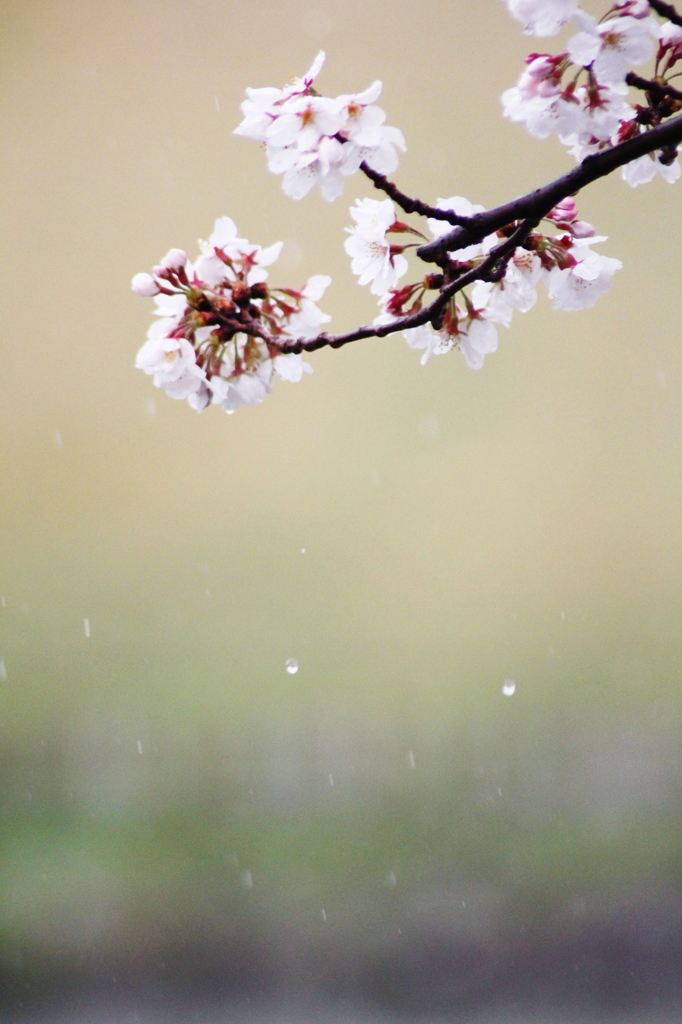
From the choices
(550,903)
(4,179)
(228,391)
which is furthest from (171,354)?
(4,179)

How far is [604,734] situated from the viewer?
6.74ft

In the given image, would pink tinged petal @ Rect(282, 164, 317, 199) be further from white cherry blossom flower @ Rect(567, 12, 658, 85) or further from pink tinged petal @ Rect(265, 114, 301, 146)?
white cherry blossom flower @ Rect(567, 12, 658, 85)

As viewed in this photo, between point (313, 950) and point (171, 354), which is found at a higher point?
point (171, 354)

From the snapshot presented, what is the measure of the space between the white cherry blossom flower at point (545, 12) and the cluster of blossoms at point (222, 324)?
0.71ft

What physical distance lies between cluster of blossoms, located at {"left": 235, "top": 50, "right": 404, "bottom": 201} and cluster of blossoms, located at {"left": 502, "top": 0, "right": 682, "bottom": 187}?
8 cm

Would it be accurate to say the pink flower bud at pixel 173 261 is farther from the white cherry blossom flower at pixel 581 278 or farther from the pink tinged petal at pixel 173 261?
the white cherry blossom flower at pixel 581 278

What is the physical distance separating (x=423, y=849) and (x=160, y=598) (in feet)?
3.11

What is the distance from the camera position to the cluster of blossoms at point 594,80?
416mm

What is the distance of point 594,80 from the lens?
452 millimetres

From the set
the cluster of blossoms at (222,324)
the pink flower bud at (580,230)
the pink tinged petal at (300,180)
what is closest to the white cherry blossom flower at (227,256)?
the cluster of blossoms at (222,324)

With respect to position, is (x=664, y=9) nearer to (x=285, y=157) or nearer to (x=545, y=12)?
(x=545, y=12)

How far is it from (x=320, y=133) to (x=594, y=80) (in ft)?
0.51

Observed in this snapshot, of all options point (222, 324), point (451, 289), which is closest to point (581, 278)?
point (451, 289)

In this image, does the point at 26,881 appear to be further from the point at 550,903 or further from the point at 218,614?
the point at 550,903
